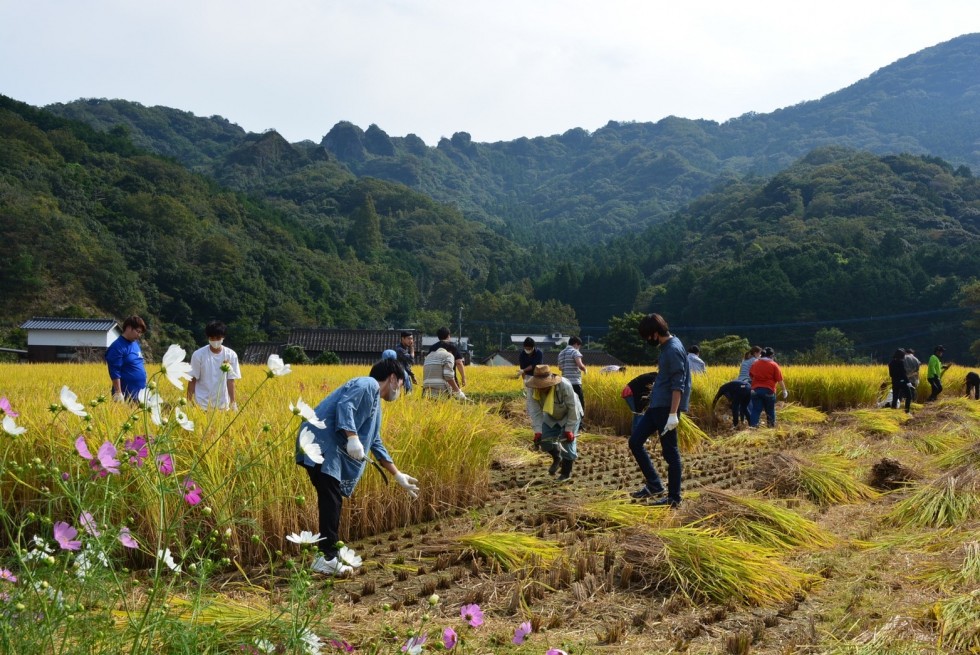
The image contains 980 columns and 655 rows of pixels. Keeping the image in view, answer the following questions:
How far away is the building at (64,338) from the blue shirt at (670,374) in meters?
32.9

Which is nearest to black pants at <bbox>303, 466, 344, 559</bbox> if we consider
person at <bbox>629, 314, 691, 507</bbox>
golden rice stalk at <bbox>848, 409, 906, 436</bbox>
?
person at <bbox>629, 314, 691, 507</bbox>

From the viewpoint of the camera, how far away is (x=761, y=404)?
10.3m

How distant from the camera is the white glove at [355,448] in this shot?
3.98 metres

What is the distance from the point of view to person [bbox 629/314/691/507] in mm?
5852

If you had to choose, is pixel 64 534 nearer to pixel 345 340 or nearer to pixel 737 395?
pixel 737 395

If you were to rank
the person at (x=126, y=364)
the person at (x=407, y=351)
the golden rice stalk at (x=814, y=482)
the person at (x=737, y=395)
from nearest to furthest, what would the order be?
the golden rice stalk at (x=814, y=482) < the person at (x=126, y=364) < the person at (x=407, y=351) < the person at (x=737, y=395)

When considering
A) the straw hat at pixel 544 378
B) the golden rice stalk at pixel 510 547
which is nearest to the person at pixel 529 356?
the straw hat at pixel 544 378

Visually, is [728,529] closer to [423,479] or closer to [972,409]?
[423,479]

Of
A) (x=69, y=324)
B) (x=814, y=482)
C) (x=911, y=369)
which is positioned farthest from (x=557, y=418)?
(x=69, y=324)

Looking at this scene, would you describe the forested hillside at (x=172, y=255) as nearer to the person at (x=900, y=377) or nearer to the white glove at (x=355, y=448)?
the person at (x=900, y=377)

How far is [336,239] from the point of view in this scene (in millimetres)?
79875

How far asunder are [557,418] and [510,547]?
301 cm

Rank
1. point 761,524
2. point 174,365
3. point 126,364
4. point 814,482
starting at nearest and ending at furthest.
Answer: point 174,365 < point 761,524 < point 814,482 < point 126,364

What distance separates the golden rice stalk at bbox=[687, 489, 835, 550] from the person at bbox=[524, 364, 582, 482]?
7.10ft
